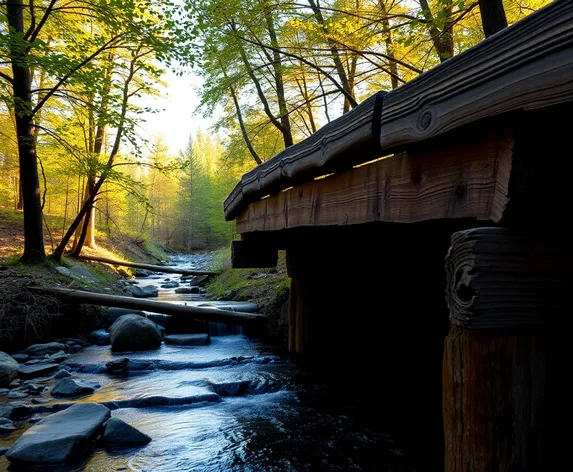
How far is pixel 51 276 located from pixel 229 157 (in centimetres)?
931

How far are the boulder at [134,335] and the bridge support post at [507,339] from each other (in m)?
7.24

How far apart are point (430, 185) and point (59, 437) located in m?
3.76

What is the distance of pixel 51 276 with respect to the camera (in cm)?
962

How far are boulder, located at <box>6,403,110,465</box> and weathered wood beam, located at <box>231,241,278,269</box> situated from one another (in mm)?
2751

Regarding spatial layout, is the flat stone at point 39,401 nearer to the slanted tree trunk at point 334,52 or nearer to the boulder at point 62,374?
the boulder at point 62,374

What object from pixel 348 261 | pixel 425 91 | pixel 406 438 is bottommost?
pixel 406 438

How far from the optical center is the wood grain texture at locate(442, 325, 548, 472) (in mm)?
1354

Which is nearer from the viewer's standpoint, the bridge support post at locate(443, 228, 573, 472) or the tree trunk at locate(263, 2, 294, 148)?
the bridge support post at locate(443, 228, 573, 472)

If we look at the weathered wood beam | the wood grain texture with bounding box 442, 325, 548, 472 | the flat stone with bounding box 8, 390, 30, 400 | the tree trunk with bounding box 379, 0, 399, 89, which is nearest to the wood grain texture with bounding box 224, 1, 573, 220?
the wood grain texture with bounding box 442, 325, 548, 472

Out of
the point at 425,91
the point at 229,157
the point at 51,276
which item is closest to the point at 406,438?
the point at 425,91

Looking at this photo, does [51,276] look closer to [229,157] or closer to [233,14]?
[233,14]

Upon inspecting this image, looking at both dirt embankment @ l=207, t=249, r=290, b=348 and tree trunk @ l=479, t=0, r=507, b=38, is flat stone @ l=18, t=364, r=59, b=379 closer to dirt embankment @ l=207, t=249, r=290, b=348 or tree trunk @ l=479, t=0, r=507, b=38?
dirt embankment @ l=207, t=249, r=290, b=348

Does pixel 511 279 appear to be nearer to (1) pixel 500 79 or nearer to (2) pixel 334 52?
(1) pixel 500 79

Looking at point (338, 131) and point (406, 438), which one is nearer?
point (338, 131)
